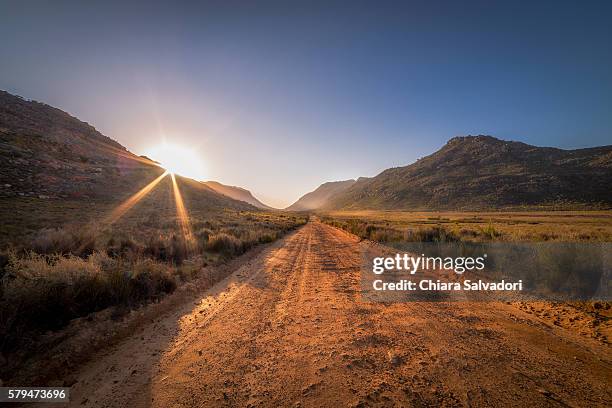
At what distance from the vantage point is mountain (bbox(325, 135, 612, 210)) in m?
84.4

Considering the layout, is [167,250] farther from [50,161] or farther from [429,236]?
[50,161]

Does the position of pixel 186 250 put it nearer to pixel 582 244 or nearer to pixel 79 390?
pixel 79 390

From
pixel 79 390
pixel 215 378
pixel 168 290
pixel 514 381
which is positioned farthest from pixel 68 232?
pixel 514 381

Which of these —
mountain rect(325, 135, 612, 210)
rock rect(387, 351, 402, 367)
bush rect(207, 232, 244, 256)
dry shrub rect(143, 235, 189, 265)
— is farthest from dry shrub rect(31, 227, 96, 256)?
mountain rect(325, 135, 612, 210)

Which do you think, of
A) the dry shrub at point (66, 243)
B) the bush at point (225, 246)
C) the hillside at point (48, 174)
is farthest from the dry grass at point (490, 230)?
the hillside at point (48, 174)

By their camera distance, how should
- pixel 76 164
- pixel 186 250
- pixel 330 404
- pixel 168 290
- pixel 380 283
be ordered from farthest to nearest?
pixel 76 164
pixel 186 250
pixel 380 283
pixel 168 290
pixel 330 404

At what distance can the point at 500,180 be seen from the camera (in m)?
102

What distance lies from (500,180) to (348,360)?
12513 centimetres

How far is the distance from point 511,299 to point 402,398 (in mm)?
5848

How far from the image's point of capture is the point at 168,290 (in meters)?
7.54

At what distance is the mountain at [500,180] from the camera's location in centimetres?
8438

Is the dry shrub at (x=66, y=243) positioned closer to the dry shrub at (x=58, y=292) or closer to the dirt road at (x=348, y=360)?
the dry shrub at (x=58, y=292)

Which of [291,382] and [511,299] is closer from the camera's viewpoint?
[291,382]

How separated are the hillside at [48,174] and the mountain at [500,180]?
336 ft
